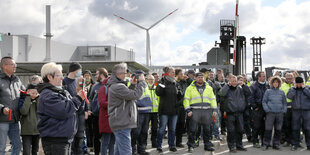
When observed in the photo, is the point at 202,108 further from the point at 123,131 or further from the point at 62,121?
the point at 62,121

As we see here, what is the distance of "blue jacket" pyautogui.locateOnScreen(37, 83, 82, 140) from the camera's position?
384 cm

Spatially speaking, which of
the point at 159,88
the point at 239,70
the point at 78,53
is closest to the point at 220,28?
the point at 239,70

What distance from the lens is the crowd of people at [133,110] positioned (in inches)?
157

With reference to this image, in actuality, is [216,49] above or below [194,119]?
above

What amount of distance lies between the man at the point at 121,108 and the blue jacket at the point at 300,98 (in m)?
4.98

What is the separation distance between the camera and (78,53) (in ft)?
229

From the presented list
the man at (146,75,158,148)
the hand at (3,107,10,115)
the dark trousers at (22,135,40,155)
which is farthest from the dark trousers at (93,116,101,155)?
the man at (146,75,158,148)

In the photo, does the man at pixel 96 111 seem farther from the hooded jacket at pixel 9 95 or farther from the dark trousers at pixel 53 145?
the dark trousers at pixel 53 145

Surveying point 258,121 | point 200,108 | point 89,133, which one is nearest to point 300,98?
point 258,121

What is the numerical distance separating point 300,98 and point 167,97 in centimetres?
349

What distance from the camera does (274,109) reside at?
328 inches

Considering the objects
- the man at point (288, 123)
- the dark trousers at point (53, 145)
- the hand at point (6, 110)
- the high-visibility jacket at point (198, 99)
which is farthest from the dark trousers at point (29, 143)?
the man at point (288, 123)

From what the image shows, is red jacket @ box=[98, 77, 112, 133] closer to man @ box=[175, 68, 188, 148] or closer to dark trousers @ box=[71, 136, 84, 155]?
dark trousers @ box=[71, 136, 84, 155]

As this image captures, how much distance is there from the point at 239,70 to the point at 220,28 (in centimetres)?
417
